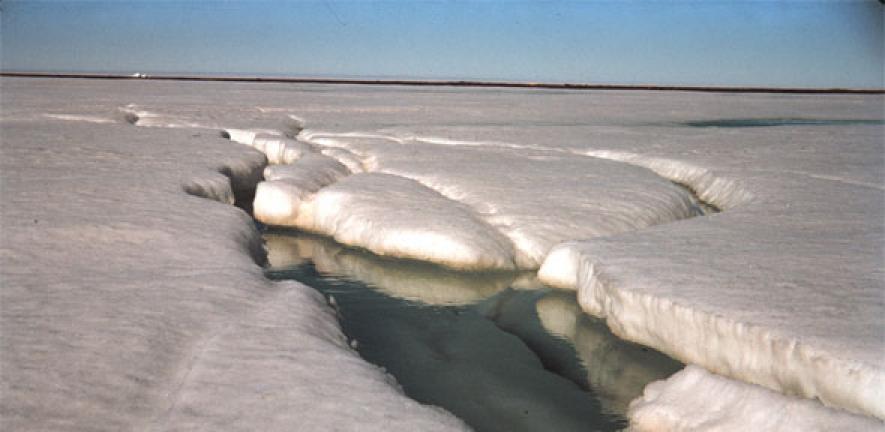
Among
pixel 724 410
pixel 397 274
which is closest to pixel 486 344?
pixel 397 274

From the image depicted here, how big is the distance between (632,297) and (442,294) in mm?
1346

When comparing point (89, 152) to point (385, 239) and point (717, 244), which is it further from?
point (717, 244)

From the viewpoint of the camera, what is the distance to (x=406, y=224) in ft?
16.0

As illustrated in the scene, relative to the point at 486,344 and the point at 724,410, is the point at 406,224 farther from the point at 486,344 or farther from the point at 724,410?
the point at 724,410

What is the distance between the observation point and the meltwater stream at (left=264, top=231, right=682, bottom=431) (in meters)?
2.89

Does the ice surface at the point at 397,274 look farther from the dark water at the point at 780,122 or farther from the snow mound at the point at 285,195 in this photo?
the dark water at the point at 780,122

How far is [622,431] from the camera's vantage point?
8.83 ft

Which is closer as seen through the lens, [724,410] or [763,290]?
[724,410]

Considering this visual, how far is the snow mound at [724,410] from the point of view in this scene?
2205 mm

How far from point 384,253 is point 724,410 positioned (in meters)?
2.88

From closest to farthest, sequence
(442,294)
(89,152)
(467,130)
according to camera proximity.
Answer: (442,294) < (89,152) < (467,130)

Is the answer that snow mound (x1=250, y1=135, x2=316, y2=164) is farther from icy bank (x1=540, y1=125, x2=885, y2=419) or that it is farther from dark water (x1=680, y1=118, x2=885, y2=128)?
dark water (x1=680, y1=118, x2=885, y2=128)

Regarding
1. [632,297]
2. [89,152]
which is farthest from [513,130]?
[632,297]

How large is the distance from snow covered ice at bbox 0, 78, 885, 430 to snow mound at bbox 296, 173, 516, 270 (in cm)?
2
